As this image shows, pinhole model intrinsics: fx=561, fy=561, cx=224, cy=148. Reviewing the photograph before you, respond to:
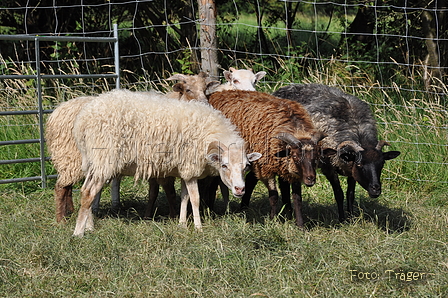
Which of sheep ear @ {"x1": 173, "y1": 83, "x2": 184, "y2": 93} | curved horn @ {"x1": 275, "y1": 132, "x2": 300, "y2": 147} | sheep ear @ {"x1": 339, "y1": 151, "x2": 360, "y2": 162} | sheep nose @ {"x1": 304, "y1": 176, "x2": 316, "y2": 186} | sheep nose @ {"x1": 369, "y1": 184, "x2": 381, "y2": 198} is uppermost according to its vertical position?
sheep ear @ {"x1": 173, "y1": 83, "x2": 184, "y2": 93}

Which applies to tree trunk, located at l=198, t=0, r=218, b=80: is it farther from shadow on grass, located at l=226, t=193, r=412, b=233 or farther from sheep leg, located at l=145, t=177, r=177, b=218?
shadow on grass, located at l=226, t=193, r=412, b=233

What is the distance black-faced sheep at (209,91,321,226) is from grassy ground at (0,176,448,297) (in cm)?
49

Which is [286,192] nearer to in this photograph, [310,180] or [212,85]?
[310,180]

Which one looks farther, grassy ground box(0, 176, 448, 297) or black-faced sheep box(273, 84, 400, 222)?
black-faced sheep box(273, 84, 400, 222)

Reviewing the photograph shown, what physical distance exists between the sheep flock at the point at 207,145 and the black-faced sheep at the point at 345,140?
1 cm

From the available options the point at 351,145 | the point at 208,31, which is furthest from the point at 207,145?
the point at 208,31

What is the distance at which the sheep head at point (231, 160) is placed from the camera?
17.7 ft

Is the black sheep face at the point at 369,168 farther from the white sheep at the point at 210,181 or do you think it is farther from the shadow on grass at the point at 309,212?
the white sheep at the point at 210,181

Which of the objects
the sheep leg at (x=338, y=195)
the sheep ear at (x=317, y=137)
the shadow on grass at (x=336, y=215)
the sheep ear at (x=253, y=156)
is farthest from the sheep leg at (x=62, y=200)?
the sheep leg at (x=338, y=195)

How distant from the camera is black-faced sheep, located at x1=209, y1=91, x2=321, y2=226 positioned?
5492mm

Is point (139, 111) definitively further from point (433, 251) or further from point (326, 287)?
point (433, 251)

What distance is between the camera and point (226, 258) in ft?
15.0

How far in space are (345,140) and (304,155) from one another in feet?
2.35

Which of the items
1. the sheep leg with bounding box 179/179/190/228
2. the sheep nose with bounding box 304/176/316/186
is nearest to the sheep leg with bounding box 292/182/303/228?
the sheep nose with bounding box 304/176/316/186
